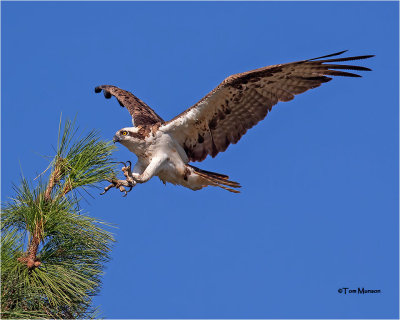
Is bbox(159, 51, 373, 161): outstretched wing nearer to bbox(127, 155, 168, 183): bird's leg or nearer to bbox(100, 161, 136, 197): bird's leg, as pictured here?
bbox(127, 155, 168, 183): bird's leg

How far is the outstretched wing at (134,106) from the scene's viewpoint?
795cm

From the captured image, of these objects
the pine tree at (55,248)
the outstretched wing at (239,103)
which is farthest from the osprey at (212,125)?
the pine tree at (55,248)

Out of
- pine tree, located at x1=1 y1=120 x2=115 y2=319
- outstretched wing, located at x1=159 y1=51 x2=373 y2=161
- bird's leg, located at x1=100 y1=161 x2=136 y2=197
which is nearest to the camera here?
pine tree, located at x1=1 y1=120 x2=115 y2=319

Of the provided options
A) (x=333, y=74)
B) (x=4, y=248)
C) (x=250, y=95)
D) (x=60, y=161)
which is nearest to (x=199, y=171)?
(x=250, y=95)

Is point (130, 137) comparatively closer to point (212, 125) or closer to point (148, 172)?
point (148, 172)

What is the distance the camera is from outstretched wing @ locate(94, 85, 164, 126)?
7949mm

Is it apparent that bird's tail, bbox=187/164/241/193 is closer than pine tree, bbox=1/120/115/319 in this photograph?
No

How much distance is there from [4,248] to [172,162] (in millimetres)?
3317

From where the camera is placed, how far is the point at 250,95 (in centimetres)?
728

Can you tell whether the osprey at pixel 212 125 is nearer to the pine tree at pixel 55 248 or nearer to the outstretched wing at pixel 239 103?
the outstretched wing at pixel 239 103

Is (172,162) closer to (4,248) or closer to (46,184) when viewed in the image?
(46,184)

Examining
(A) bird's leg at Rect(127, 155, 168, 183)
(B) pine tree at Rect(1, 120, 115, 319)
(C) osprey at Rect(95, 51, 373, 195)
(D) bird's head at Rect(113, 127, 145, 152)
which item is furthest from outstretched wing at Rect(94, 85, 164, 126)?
(B) pine tree at Rect(1, 120, 115, 319)

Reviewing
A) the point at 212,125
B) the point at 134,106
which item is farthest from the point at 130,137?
the point at 134,106

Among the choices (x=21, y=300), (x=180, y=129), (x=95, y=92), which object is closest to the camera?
(x=21, y=300)
